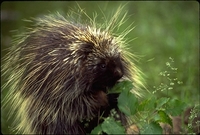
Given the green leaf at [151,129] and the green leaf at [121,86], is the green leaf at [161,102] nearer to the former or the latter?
the green leaf at [151,129]

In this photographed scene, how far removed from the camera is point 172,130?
4844mm

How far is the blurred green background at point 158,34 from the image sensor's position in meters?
6.49

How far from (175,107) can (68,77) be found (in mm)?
850

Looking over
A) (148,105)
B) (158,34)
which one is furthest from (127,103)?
(158,34)

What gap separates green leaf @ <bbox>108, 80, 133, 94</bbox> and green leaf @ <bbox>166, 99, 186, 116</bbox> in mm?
390

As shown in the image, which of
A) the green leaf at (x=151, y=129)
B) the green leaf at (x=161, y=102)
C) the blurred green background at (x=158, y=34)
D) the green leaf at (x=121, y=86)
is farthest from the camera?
the blurred green background at (x=158, y=34)

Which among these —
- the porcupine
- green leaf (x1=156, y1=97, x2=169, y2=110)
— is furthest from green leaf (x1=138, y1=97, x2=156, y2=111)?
the porcupine

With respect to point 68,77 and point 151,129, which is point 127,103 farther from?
point 68,77

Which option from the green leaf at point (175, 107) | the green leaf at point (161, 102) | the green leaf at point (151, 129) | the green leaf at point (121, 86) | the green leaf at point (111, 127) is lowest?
the green leaf at point (151, 129)

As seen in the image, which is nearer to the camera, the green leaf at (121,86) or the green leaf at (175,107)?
the green leaf at (175,107)

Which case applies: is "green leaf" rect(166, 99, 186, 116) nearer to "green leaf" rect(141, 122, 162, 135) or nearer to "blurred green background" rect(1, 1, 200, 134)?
"green leaf" rect(141, 122, 162, 135)

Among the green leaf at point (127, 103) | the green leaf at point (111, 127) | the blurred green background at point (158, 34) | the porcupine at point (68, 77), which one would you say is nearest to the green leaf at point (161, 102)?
the green leaf at point (127, 103)

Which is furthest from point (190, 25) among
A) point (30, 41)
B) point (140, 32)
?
point (30, 41)

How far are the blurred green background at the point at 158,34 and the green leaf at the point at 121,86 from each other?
1.33m
